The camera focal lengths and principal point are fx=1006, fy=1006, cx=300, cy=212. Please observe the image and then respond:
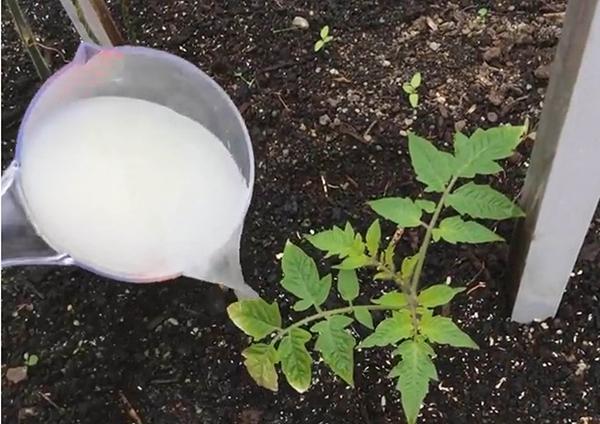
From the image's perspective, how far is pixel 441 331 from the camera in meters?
0.88

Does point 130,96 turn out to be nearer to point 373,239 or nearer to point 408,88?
point 373,239

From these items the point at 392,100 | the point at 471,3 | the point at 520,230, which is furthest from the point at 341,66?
the point at 520,230

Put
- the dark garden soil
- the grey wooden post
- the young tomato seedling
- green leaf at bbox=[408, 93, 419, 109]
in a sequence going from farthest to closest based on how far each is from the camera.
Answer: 1. green leaf at bbox=[408, 93, 419, 109]
2. the dark garden soil
3. the young tomato seedling
4. the grey wooden post

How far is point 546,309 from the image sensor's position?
3.61ft

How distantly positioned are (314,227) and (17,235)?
0.41 metres

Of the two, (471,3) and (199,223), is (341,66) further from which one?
(199,223)

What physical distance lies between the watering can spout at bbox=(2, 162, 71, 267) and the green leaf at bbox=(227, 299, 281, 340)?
16 centimetres

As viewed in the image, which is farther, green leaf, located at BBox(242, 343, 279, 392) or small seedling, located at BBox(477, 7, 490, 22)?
→ small seedling, located at BBox(477, 7, 490, 22)

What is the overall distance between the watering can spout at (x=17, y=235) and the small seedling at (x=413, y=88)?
0.53 m

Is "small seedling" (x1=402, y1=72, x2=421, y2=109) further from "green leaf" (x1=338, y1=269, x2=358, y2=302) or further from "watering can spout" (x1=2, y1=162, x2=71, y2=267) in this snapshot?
"watering can spout" (x1=2, y1=162, x2=71, y2=267)

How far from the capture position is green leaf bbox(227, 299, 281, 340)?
91 centimetres

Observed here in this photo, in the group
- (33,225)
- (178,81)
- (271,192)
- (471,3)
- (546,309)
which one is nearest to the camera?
(33,225)

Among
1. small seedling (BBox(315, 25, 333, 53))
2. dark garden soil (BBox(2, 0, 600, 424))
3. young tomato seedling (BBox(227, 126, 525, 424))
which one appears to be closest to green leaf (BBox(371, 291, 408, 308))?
young tomato seedling (BBox(227, 126, 525, 424))

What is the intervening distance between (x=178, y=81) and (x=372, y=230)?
24 cm
